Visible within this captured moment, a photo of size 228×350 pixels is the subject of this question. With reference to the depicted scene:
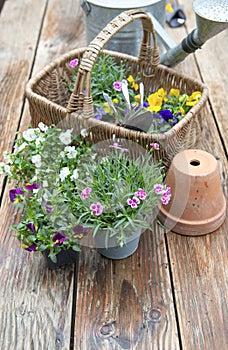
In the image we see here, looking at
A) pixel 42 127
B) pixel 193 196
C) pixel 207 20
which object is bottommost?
pixel 193 196

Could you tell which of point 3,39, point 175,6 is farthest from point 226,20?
point 3,39

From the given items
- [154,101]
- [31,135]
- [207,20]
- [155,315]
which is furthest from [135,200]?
[207,20]

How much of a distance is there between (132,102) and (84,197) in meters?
0.49

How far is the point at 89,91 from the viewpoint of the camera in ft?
3.60

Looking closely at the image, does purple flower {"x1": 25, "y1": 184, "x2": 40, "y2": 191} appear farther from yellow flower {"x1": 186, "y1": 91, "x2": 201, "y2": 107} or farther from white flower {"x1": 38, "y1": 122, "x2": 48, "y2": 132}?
yellow flower {"x1": 186, "y1": 91, "x2": 201, "y2": 107}

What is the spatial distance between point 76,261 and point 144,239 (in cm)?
17

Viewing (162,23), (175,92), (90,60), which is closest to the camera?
(90,60)

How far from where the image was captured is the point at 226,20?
4.00 ft

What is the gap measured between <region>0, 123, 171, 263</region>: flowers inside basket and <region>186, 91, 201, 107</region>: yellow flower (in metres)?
0.26

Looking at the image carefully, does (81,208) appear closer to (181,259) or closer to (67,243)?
(67,243)

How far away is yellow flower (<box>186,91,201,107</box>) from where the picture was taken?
50.4 inches

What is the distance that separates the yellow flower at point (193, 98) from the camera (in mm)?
1281

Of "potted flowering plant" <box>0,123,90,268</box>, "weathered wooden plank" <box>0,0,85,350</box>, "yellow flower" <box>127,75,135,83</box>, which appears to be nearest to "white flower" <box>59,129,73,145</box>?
"potted flowering plant" <box>0,123,90,268</box>

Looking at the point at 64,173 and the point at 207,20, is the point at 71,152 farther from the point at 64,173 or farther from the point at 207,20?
the point at 207,20
